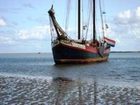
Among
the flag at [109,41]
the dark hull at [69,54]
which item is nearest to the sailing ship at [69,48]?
the dark hull at [69,54]

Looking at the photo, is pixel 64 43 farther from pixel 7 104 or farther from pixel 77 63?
pixel 7 104

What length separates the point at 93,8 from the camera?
79.7 metres

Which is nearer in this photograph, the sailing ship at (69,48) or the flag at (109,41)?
the sailing ship at (69,48)

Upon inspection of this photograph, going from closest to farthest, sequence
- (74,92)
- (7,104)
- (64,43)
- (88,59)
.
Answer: (7,104), (74,92), (64,43), (88,59)

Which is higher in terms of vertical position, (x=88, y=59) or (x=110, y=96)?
(x=110, y=96)

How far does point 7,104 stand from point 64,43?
1827 inches

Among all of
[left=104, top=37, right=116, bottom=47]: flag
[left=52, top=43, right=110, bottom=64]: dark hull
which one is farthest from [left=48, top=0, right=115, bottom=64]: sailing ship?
[left=104, top=37, right=116, bottom=47]: flag

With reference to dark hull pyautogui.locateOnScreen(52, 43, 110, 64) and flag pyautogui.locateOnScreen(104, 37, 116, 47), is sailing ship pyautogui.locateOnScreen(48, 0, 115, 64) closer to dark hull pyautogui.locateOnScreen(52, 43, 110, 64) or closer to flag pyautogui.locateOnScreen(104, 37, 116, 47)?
dark hull pyautogui.locateOnScreen(52, 43, 110, 64)

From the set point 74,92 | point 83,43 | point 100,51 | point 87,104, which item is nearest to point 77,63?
point 83,43

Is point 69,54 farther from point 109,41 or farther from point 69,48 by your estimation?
point 109,41

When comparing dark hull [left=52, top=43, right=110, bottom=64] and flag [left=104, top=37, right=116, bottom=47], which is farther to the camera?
flag [left=104, top=37, right=116, bottom=47]

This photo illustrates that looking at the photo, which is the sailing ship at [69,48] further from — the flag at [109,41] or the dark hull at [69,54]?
the flag at [109,41]

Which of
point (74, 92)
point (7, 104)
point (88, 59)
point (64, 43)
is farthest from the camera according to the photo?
point (88, 59)

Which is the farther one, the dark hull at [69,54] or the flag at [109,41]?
the flag at [109,41]
